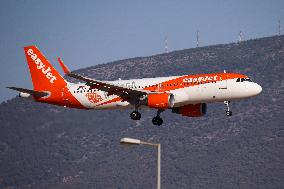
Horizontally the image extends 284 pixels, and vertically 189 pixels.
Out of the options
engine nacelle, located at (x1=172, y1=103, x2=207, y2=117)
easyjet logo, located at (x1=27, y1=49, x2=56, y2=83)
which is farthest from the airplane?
easyjet logo, located at (x1=27, y1=49, x2=56, y2=83)

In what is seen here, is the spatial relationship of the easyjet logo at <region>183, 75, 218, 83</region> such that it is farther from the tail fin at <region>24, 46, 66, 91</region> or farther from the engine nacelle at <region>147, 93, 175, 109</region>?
the tail fin at <region>24, 46, 66, 91</region>

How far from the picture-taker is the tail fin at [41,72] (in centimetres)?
10975

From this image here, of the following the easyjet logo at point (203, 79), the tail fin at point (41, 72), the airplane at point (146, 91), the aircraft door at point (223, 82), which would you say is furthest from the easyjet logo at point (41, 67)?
the aircraft door at point (223, 82)

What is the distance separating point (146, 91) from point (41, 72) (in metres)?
19.3

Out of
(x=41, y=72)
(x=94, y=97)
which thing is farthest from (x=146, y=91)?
(x=41, y=72)

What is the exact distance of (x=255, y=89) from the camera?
323 ft

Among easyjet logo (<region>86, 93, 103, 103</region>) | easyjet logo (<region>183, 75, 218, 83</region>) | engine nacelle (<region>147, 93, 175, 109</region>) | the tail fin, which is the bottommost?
engine nacelle (<region>147, 93, 175, 109</region>)

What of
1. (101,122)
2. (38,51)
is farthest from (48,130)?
(38,51)

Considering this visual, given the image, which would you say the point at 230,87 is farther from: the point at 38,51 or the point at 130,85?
the point at 38,51

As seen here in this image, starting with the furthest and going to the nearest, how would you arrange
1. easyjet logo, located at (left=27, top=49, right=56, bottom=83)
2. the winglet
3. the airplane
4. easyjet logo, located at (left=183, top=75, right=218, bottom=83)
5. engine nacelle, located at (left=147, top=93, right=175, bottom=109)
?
easyjet logo, located at (left=27, top=49, right=56, bottom=83), easyjet logo, located at (left=183, top=75, right=218, bottom=83), the airplane, engine nacelle, located at (left=147, top=93, right=175, bottom=109), the winglet

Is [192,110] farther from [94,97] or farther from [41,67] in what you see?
[41,67]

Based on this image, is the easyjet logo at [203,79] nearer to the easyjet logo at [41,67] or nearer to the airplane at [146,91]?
the airplane at [146,91]

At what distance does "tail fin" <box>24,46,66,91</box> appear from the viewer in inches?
4321

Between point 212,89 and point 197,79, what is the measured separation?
2397 mm
